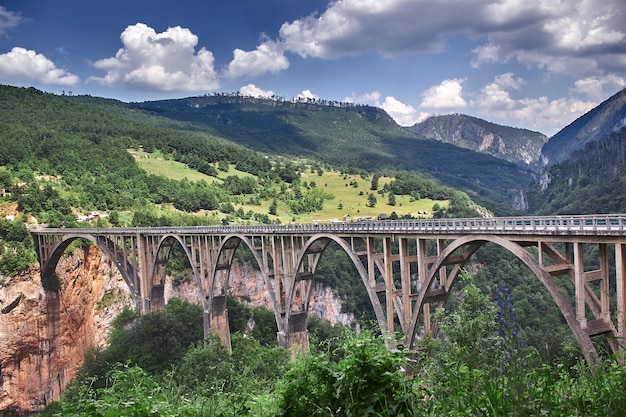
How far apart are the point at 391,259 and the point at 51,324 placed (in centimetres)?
5231

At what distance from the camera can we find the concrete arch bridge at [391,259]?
17516mm

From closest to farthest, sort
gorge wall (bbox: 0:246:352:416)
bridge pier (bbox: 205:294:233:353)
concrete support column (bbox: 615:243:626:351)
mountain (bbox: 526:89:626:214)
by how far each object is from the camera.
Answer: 1. concrete support column (bbox: 615:243:626:351)
2. bridge pier (bbox: 205:294:233:353)
3. gorge wall (bbox: 0:246:352:416)
4. mountain (bbox: 526:89:626:214)

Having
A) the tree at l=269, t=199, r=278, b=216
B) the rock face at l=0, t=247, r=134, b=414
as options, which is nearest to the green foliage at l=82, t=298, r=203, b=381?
the rock face at l=0, t=247, r=134, b=414

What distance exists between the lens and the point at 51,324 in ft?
208

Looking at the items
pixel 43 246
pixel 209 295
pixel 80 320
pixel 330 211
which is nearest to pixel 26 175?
pixel 43 246

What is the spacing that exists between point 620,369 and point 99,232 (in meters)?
58.1

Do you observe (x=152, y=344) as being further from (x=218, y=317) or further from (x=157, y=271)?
(x=157, y=271)

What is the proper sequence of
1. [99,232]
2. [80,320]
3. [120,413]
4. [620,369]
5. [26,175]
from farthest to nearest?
1. [26,175]
2. [80,320]
3. [99,232]
4. [120,413]
5. [620,369]

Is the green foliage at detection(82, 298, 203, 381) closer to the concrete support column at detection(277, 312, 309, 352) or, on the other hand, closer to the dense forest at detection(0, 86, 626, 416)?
the dense forest at detection(0, 86, 626, 416)

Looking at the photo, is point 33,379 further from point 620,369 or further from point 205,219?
point 620,369

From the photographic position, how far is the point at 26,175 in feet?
263

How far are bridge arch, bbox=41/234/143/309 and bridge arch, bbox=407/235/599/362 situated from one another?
121 ft

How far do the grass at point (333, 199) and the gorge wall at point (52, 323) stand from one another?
38.7m

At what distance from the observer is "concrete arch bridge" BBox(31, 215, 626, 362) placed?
57.5 feet
